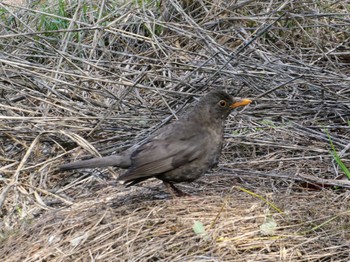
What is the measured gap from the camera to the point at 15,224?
467 centimetres

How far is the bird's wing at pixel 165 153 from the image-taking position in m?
4.67

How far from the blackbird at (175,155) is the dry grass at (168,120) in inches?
7.5

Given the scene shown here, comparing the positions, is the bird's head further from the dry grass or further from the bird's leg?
the bird's leg

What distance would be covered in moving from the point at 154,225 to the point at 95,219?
1.37ft

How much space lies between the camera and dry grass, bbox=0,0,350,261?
3.88 metres

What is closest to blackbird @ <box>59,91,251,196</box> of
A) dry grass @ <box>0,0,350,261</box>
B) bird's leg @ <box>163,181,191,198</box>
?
bird's leg @ <box>163,181,191,198</box>

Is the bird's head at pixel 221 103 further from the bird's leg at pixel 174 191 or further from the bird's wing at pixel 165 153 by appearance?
the bird's leg at pixel 174 191

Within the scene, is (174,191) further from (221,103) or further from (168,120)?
(168,120)

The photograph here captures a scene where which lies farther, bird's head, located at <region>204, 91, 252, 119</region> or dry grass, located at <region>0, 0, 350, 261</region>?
bird's head, located at <region>204, 91, 252, 119</region>

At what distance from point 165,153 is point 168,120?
1.22 metres

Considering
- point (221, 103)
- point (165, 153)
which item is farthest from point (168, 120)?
point (165, 153)

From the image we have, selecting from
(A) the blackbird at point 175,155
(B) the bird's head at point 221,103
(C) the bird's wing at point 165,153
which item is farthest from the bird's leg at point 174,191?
(B) the bird's head at point 221,103

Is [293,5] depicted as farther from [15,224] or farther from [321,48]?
[15,224]

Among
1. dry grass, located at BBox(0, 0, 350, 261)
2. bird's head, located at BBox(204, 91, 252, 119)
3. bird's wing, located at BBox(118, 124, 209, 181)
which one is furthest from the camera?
bird's head, located at BBox(204, 91, 252, 119)
